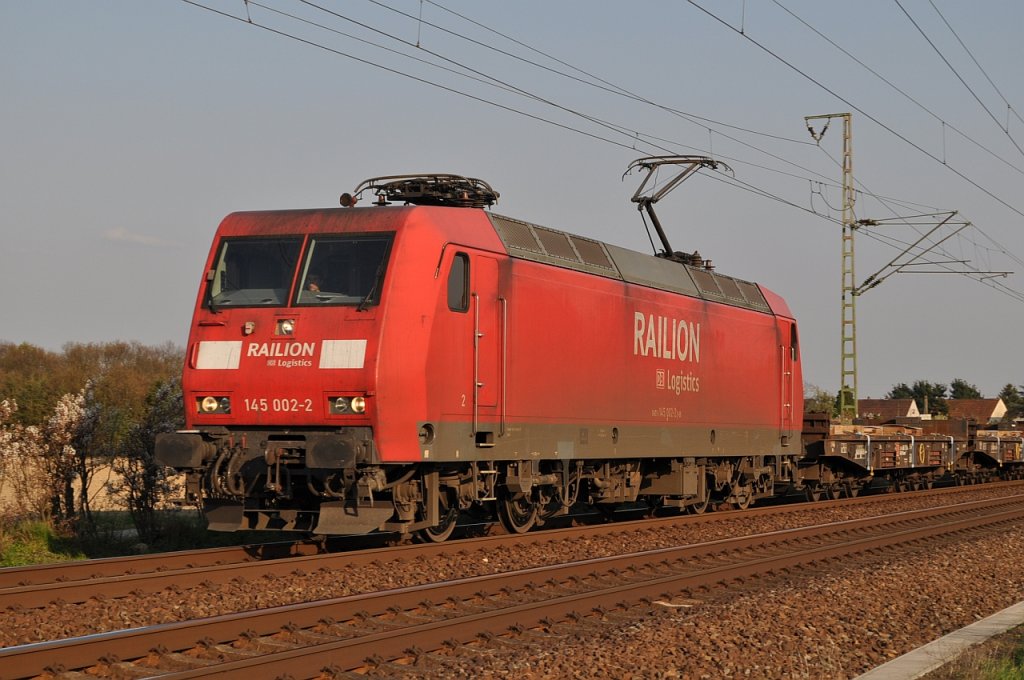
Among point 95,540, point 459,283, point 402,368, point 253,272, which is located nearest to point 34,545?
point 95,540

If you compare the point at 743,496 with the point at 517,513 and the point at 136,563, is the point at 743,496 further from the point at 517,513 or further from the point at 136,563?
the point at 136,563

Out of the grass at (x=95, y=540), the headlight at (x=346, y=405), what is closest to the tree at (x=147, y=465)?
the grass at (x=95, y=540)

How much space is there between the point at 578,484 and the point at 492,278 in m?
3.84

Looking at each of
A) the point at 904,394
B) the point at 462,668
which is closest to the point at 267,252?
the point at 462,668

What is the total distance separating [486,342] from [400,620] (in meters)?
4.86

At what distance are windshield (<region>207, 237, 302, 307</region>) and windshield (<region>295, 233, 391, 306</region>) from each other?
9.0 inches

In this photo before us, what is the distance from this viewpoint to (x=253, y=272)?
13352 millimetres

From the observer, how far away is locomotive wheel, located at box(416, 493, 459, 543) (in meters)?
14.3

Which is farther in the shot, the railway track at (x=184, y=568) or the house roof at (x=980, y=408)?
the house roof at (x=980, y=408)

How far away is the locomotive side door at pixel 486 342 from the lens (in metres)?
13.7

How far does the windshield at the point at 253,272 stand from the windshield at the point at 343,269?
0.75 ft

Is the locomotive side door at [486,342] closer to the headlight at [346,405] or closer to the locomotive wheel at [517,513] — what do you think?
the headlight at [346,405]

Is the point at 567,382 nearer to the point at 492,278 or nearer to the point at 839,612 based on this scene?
the point at 492,278

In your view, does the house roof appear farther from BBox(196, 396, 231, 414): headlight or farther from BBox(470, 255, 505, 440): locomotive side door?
BBox(196, 396, 231, 414): headlight
